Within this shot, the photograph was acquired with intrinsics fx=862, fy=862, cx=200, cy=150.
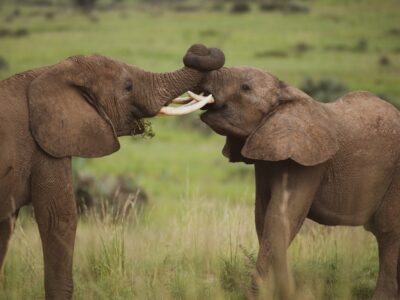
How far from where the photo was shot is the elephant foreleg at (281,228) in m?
6.53

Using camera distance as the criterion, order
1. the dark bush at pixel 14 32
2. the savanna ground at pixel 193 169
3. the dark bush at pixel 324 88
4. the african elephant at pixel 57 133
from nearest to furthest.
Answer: the african elephant at pixel 57 133
the savanna ground at pixel 193 169
the dark bush at pixel 324 88
the dark bush at pixel 14 32

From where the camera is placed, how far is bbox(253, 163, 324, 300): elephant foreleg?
6531 mm

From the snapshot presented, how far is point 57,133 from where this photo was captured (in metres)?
6.35

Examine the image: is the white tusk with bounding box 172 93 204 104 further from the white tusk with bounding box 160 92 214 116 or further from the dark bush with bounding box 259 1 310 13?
the dark bush with bounding box 259 1 310 13

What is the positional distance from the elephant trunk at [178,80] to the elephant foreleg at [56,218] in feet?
2.99

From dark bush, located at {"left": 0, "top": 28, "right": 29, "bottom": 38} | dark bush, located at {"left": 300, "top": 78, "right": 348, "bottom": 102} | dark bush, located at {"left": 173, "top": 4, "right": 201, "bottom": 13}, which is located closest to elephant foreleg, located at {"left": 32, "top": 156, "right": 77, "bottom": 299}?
dark bush, located at {"left": 300, "top": 78, "right": 348, "bottom": 102}

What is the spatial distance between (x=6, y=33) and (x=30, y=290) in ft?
131

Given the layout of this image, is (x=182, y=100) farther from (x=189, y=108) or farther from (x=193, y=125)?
(x=193, y=125)

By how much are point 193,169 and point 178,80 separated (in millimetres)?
13398

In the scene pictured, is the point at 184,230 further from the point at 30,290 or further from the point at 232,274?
the point at 30,290

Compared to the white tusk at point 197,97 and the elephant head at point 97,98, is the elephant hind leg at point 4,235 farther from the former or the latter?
the white tusk at point 197,97

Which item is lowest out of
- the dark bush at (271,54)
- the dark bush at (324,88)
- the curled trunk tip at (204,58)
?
the dark bush at (271,54)

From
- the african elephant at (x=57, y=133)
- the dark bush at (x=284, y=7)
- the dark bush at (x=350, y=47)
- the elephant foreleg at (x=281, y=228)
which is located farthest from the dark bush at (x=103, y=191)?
the dark bush at (x=284, y=7)

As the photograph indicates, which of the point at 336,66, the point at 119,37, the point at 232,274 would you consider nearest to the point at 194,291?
the point at 232,274
